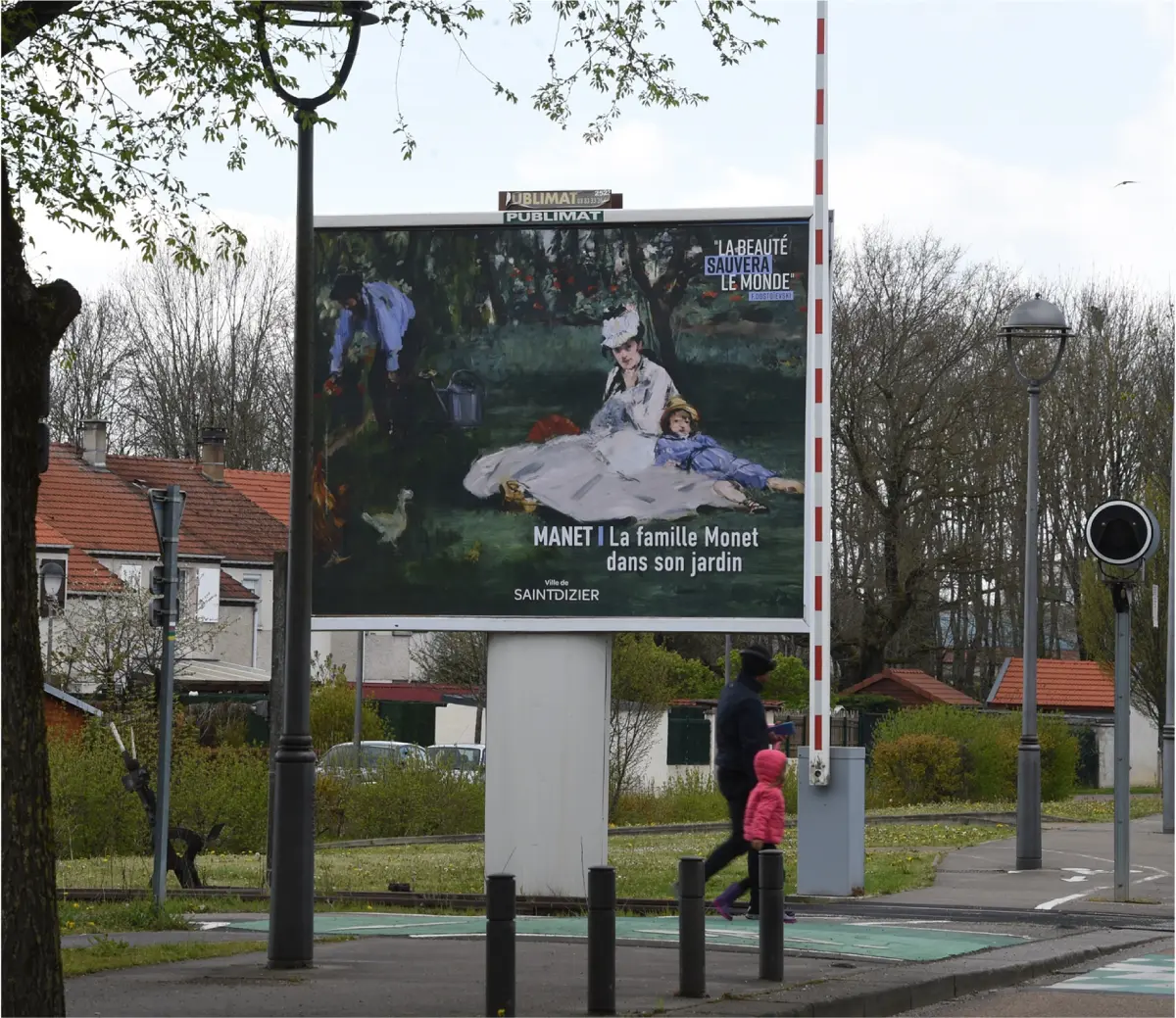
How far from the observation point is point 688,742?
48781mm

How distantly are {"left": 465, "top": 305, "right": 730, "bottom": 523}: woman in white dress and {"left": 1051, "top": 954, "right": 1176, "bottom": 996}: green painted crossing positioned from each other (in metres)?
5.26

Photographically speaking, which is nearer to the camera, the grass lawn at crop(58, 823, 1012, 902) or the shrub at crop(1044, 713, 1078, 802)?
the grass lawn at crop(58, 823, 1012, 902)

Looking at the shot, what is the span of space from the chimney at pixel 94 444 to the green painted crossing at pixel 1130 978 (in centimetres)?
5348

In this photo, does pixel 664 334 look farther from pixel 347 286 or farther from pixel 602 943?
pixel 602 943

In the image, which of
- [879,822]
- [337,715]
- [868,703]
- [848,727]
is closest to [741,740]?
[879,822]

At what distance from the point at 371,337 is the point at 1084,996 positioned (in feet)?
27.5

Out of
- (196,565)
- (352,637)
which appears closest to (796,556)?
(196,565)

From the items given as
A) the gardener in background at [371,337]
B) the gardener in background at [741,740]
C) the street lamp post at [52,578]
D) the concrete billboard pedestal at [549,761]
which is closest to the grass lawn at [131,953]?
the gardener in background at [741,740]

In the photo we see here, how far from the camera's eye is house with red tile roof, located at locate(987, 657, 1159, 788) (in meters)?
53.2

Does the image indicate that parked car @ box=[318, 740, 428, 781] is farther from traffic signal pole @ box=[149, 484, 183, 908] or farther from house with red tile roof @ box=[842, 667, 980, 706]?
house with red tile roof @ box=[842, 667, 980, 706]

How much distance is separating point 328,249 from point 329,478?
6.19ft

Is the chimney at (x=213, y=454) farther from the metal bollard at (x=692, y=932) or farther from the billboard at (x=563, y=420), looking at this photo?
the metal bollard at (x=692, y=932)

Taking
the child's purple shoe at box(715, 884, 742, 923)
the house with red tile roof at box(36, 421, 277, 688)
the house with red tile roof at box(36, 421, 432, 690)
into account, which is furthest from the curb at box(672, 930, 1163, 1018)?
the house with red tile roof at box(36, 421, 432, 690)

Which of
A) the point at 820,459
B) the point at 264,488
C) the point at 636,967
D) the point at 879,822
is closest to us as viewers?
the point at 636,967
